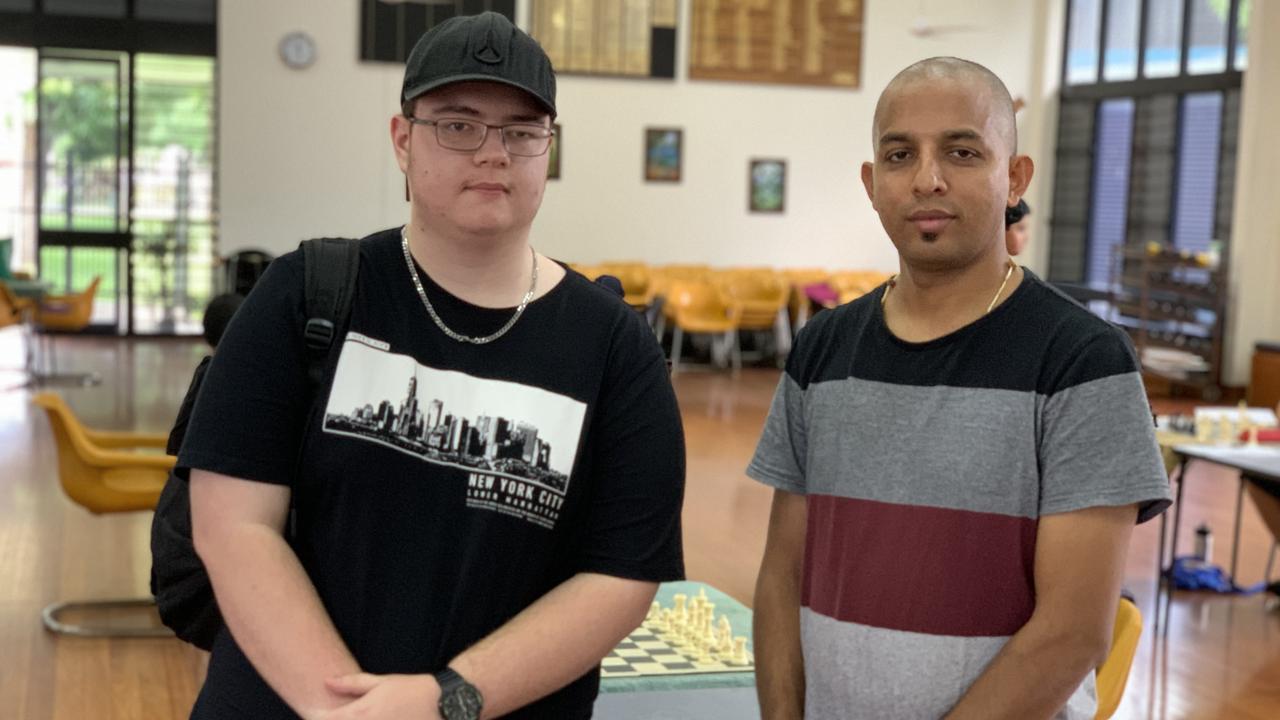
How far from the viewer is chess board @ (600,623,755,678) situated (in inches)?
136

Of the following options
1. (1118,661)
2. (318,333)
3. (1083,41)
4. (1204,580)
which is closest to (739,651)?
(1118,661)

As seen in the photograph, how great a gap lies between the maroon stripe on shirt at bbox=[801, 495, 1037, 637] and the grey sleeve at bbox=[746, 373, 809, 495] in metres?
0.14

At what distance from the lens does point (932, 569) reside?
175cm

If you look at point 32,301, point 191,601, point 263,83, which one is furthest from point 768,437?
point 263,83

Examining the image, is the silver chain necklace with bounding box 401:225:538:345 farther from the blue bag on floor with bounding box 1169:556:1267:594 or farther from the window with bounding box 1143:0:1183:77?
the window with bounding box 1143:0:1183:77

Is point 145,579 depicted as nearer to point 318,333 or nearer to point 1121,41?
point 318,333

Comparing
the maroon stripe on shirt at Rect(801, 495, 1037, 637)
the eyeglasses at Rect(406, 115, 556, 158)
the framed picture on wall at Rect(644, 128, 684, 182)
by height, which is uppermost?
the framed picture on wall at Rect(644, 128, 684, 182)

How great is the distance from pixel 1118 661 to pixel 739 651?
3.77ft

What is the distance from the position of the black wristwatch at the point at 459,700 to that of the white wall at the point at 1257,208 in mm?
13601

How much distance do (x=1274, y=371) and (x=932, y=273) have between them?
12568 millimetres

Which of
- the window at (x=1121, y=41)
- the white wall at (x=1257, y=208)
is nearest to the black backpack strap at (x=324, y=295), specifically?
the white wall at (x=1257, y=208)

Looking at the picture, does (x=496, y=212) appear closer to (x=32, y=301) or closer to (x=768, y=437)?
(x=768, y=437)

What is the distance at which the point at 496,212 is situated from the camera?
5.62 ft

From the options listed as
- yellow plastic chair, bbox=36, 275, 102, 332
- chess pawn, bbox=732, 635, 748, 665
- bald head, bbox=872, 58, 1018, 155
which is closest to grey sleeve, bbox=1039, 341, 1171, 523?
bald head, bbox=872, 58, 1018, 155
